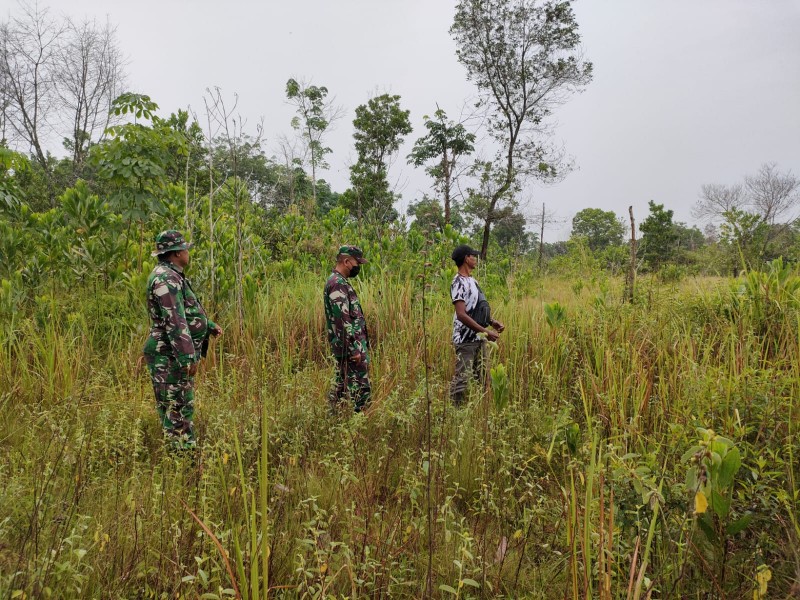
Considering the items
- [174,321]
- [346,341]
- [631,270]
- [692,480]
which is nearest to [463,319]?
[346,341]

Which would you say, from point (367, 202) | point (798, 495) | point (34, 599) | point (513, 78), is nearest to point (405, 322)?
point (798, 495)

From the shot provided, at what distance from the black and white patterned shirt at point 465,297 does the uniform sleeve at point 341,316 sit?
1.10 m

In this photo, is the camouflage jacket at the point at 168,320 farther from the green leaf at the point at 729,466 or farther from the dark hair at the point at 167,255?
the green leaf at the point at 729,466

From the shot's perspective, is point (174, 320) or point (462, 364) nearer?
point (174, 320)

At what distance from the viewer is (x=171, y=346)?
3.48 metres

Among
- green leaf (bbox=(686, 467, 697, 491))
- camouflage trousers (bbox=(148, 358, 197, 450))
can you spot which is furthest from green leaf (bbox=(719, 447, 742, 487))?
camouflage trousers (bbox=(148, 358, 197, 450))

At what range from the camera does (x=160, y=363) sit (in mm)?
3434

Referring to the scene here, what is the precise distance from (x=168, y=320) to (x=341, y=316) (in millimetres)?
1354

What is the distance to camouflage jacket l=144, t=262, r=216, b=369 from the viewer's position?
11.0 ft

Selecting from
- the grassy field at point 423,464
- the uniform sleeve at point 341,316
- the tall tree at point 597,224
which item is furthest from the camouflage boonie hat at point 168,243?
the tall tree at point 597,224

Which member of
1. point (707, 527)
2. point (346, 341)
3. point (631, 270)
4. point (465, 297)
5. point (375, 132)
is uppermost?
point (375, 132)

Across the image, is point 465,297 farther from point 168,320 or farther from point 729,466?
point 729,466

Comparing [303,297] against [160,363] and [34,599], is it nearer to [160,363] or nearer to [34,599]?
[160,363]

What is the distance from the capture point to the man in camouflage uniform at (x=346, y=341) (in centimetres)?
401
